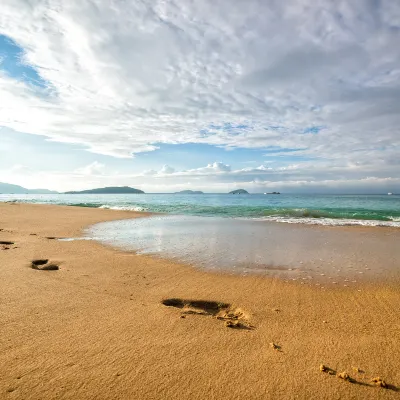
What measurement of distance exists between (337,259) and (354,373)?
6.44 metres

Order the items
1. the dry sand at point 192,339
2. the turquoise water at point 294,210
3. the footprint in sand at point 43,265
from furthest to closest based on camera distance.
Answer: the turquoise water at point 294,210 < the footprint in sand at point 43,265 < the dry sand at point 192,339

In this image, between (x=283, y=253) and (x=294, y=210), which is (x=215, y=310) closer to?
(x=283, y=253)

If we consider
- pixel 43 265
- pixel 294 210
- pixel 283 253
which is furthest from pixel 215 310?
pixel 294 210

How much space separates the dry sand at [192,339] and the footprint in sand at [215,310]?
21 millimetres

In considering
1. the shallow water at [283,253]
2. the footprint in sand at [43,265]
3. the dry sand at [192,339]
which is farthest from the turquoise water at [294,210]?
the footprint in sand at [43,265]

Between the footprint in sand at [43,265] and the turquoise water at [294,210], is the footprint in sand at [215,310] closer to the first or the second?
the footprint in sand at [43,265]

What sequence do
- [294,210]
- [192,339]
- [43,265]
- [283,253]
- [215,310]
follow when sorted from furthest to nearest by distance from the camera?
[294,210] < [283,253] < [43,265] < [215,310] < [192,339]

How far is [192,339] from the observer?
361 centimetres

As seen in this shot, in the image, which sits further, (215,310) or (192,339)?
(215,310)

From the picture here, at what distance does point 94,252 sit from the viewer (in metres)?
9.28

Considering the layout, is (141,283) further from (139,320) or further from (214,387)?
(214,387)

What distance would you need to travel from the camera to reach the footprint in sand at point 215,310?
4117 millimetres

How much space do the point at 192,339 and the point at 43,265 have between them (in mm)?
5661

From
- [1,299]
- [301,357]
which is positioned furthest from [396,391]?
[1,299]
